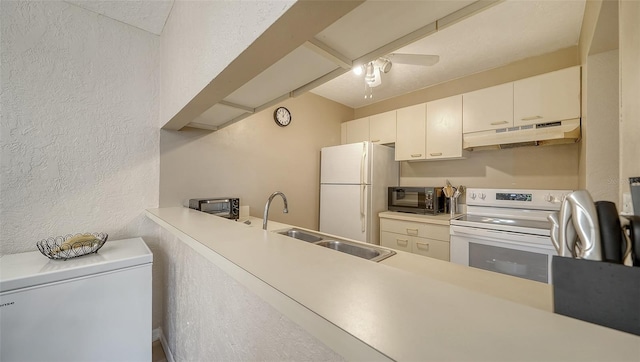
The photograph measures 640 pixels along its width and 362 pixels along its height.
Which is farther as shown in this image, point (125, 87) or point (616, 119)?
point (125, 87)

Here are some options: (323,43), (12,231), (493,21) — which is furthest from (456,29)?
(12,231)

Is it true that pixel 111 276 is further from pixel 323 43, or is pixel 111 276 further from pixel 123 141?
pixel 323 43

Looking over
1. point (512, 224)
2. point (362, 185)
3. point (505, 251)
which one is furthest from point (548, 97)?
point (362, 185)

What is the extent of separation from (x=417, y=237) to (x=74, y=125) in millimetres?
3036

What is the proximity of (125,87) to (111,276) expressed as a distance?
4.62ft

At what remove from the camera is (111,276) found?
4.23 ft

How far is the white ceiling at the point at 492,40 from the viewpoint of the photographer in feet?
5.18

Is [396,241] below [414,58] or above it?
below

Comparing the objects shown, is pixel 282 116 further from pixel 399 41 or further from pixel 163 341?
pixel 163 341

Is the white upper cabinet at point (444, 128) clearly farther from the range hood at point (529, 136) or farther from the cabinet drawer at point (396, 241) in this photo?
the cabinet drawer at point (396, 241)

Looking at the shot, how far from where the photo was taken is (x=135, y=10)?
1.59 m

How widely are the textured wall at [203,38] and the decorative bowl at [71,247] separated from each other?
0.91 metres

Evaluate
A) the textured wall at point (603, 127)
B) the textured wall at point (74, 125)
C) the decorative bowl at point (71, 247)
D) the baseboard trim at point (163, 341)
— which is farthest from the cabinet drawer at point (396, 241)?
the decorative bowl at point (71, 247)

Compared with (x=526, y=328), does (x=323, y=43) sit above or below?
above
